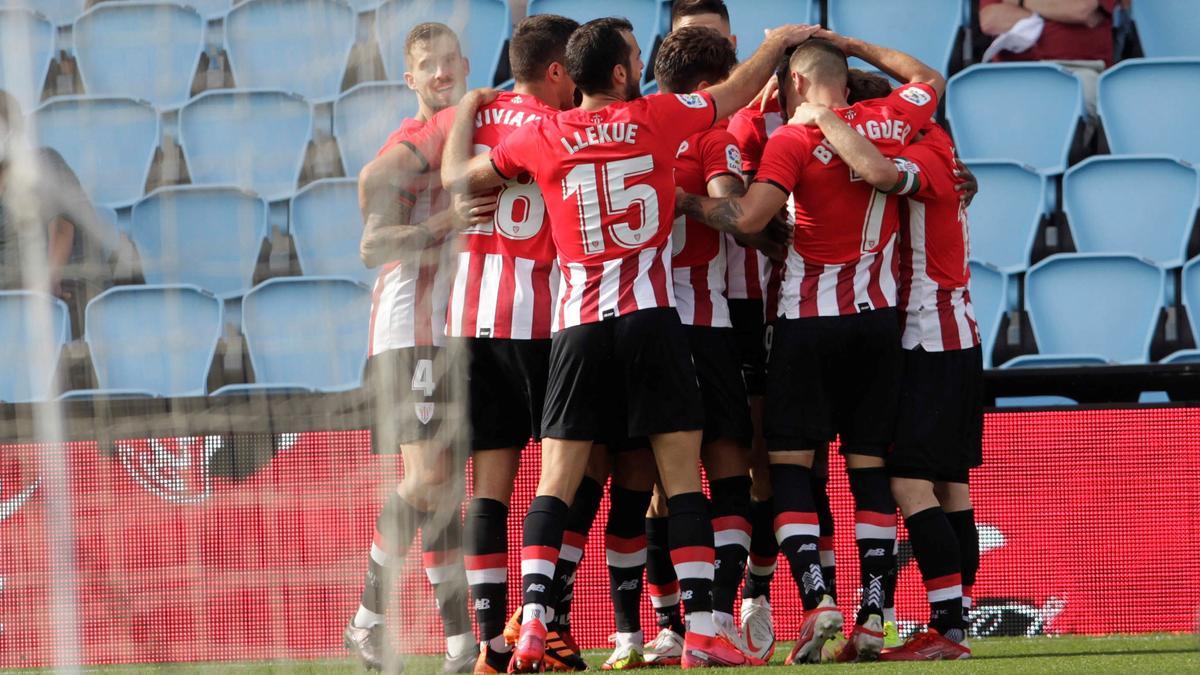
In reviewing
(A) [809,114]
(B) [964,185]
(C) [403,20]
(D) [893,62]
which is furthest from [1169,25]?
(C) [403,20]

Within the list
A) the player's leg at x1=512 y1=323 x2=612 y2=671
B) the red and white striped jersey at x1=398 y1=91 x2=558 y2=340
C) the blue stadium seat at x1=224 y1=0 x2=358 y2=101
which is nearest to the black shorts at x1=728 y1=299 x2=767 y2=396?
the red and white striped jersey at x1=398 y1=91 x2=558 y2=340

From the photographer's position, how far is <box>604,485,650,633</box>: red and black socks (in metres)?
4.28

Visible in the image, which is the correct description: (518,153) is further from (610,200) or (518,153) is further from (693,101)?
(693,101)

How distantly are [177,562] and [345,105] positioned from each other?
91cm

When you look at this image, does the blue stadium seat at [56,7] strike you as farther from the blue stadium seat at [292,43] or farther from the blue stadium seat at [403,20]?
the blue stadium seat at [403,20]

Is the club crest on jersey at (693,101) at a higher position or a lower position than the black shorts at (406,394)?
higher

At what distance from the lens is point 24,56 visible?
2.28m

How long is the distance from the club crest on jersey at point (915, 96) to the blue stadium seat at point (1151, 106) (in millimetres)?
3236

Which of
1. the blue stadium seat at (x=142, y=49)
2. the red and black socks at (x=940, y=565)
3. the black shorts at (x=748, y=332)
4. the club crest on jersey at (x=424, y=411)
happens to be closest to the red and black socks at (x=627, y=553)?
the black shorts at (x=748, y=332)

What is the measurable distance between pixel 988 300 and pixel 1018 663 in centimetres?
303

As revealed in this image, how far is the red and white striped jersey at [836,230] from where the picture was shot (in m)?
4.26

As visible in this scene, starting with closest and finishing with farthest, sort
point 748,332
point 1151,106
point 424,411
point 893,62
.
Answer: point 424,411
point 748,332
point 893,62
point 1151,106

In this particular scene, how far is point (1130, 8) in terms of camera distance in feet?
25.6

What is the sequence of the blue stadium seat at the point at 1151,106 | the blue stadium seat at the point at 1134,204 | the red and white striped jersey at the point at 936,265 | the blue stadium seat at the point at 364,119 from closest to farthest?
1. the blue stadium seat at the point at 364,119
2. the red and white striped jersey at the point at 936,265
3. the blue stadium seat at the point at 1134,204
4. the blue stadium seat at the point at 1151,106
